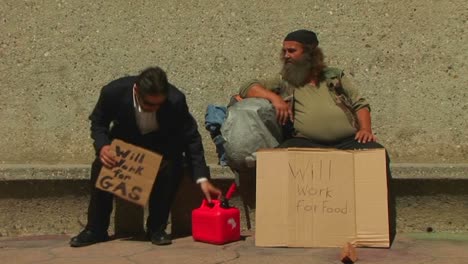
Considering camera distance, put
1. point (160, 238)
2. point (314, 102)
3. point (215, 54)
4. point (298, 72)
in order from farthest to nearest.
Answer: point (215, 54) → point (298, 72) → point (314, 102) → point (160, 238)

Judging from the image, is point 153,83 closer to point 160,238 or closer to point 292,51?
point 160,238

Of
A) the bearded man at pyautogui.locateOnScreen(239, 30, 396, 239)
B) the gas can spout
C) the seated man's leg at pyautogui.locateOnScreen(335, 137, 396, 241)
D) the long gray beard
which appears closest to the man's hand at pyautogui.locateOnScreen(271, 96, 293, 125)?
the bearded man at pyautogui.locateOnScreen(239, 30, 396, 239)

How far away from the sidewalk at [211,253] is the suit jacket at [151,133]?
480mm

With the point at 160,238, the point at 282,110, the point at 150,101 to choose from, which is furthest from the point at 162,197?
the point at 282,110

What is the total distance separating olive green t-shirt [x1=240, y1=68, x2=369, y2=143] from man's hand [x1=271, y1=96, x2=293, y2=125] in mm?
85

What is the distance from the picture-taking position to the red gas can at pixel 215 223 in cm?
409

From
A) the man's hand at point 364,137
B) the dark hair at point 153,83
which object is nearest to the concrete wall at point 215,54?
the man's hand at point 364,137

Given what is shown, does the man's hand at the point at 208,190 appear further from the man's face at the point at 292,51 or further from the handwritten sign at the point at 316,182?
the man's face at the point at 292,51

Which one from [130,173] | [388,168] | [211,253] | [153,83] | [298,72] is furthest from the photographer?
[298,72]

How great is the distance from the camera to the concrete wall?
17.7ft

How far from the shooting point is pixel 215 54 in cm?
555

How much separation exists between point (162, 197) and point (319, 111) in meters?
1.05

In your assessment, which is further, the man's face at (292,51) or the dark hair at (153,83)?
the man's face at (292,51)

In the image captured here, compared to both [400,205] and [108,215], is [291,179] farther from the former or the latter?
[108,215]
